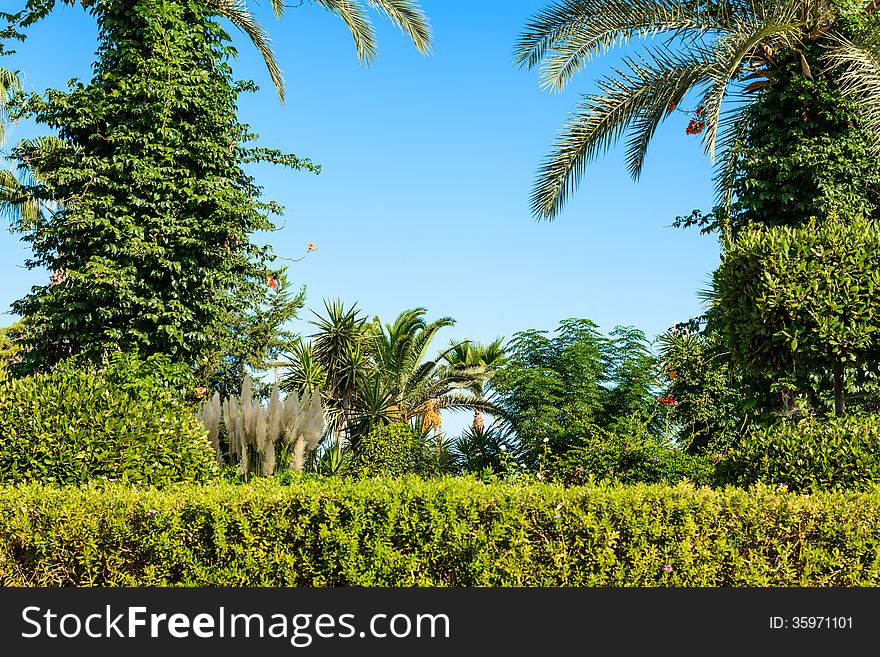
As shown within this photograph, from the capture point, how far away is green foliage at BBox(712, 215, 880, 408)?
6.88 metres

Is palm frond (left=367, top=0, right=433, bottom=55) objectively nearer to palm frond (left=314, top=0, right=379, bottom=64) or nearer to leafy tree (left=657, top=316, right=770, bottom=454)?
palm frond (left=314, top=0, right=379, bottom=64)

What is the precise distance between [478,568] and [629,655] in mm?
984

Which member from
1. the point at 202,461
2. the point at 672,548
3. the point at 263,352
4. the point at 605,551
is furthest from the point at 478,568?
Result: the point at 263,352

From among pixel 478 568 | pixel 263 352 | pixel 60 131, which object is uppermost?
pixel 60 131

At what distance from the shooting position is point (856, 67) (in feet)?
35.3

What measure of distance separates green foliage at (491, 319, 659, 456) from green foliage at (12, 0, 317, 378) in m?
4.57

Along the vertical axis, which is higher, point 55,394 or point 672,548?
point 55,394

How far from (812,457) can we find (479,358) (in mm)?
16026

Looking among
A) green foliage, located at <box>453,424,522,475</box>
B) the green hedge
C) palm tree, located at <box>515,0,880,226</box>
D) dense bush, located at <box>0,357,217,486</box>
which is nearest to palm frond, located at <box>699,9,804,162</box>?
palm tree, located at <box>515,0,880,226</box>

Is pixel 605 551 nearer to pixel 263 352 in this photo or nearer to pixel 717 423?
pixel 717 423

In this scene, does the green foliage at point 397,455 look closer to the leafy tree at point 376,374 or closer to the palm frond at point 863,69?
the leafy tree at point 376,374

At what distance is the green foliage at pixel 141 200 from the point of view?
10266mm

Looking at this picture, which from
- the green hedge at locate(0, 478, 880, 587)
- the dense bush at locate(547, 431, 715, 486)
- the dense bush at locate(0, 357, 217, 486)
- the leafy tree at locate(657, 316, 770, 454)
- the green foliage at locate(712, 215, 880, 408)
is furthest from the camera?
the leafy tree at locate(657, 316, 770, 454)

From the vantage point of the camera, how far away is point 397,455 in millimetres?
11555
